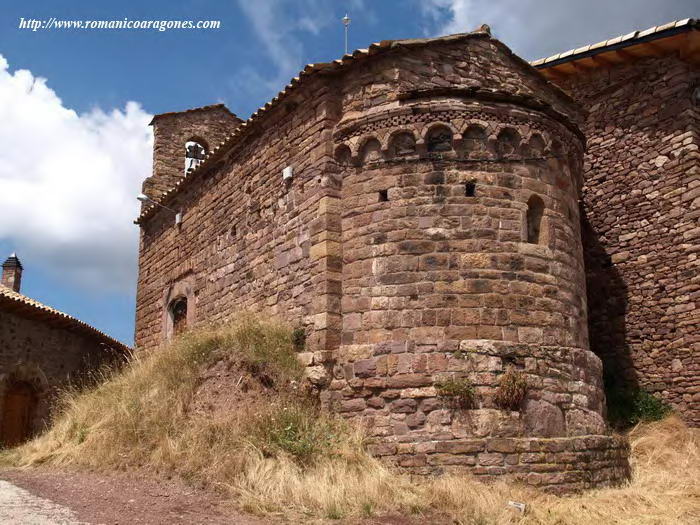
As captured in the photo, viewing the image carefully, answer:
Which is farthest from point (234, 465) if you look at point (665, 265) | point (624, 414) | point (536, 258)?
point (665, 265)

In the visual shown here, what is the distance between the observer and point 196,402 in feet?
28.3

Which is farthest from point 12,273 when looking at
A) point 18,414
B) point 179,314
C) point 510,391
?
point 510,391

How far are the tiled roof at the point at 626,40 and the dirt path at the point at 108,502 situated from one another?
966cm

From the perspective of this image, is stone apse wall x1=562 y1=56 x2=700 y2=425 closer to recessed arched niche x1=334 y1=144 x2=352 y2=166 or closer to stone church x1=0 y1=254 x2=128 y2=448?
recessed arched niche x1=334 y1=144 x2=352 y2=166

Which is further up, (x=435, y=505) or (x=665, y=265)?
(x=665, y=265)

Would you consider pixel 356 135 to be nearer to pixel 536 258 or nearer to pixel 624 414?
pixel 536 258

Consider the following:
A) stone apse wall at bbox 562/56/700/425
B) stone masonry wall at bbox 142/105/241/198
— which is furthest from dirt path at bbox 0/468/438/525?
stone masonry wall at bbox 142/105/241/198

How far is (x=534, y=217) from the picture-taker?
29.1 ft

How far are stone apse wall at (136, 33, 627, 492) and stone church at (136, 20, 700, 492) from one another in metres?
0.02

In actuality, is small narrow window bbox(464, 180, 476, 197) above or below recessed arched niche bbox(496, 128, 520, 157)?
below

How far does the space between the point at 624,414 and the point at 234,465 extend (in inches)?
269

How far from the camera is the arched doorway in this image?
→ 51.9ft

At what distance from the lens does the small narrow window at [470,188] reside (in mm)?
8523

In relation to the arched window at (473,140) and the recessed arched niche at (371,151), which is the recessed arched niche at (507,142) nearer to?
the arched window at (473,140)
